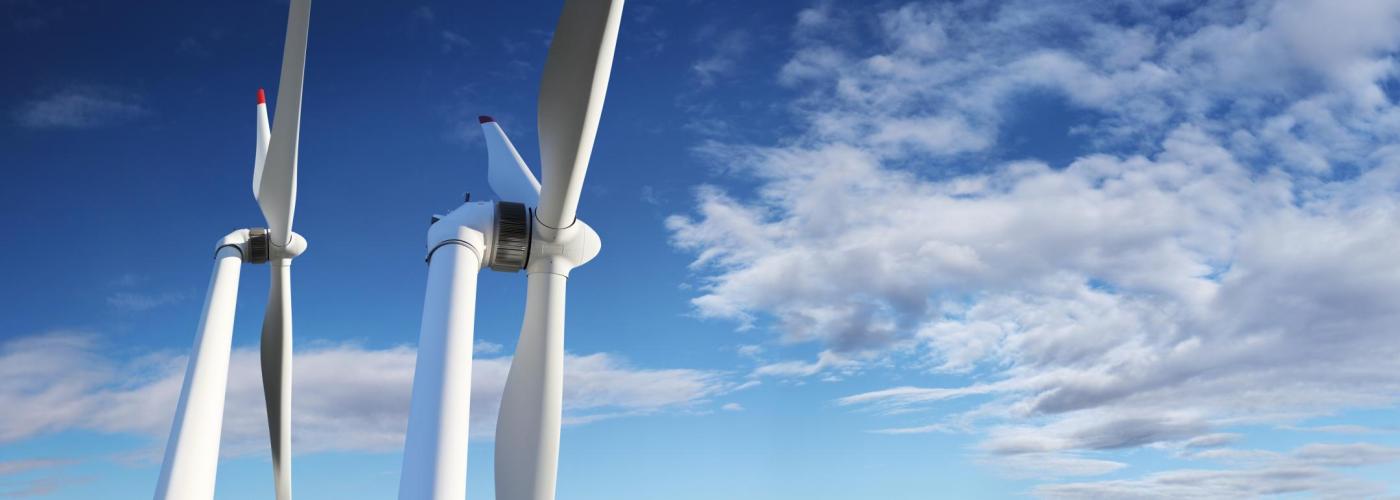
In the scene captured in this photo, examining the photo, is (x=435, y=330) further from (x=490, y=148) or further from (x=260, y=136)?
(x=260, y=136)

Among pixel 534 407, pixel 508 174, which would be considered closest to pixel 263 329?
pixel 508 174

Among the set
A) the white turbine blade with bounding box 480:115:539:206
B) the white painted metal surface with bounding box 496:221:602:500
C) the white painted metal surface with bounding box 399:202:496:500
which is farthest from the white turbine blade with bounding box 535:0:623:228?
the white turbine blade with bounding box 480:115:539:206

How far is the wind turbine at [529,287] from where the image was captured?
14.8 m

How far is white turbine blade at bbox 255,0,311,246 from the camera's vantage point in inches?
641

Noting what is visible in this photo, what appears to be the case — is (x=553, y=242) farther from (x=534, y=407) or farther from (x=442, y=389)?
(x=442, y=389)

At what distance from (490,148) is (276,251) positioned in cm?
756

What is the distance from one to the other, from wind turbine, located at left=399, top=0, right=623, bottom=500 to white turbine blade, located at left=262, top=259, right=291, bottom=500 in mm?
8690

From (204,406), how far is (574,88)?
47.6 feet

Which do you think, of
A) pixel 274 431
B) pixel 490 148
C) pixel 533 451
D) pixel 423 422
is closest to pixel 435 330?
pixel 423 422

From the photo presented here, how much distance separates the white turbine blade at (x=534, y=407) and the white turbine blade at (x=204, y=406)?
945cm

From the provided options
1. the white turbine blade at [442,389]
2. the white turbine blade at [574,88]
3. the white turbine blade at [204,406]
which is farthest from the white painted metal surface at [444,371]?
the white turbine blade at [204,406]

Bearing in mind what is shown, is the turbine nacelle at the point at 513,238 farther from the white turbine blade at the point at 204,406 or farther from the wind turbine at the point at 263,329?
the white turbine blade at the point at 204,406

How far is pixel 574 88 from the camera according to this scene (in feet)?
49.6

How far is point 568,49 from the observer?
48.4ft
